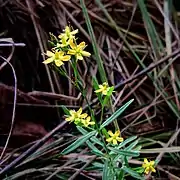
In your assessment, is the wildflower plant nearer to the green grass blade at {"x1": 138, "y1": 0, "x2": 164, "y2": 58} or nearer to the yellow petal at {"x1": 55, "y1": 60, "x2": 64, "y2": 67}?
the yellow petal at {"x1": 55, "y1": 60, "x2": 64, "y2": 67}

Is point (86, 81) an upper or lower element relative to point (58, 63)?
lower

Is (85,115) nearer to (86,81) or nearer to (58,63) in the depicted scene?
(58,63)

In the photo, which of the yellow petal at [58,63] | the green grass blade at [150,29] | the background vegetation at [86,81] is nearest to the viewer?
the yellow petal at [58,63]

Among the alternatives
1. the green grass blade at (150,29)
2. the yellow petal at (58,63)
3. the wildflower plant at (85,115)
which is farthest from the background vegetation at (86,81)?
the yellow petal at (58,63)

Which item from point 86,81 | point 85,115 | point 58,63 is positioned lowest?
point 86,81

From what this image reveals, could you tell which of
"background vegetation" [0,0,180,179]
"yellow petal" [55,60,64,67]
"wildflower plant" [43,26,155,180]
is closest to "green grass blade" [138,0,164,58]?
"background vegetation" [0,0,180,179]

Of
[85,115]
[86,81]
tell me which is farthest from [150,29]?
[85,115]

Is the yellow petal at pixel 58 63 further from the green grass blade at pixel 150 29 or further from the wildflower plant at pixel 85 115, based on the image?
the green grass blade at pixel 150 29

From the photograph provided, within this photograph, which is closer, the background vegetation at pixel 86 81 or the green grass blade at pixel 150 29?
the background vegetation at pixel 86 81

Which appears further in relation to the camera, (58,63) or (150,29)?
(150,29)

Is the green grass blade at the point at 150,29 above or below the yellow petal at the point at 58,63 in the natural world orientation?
below

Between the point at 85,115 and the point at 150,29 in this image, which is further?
the point at 150,29

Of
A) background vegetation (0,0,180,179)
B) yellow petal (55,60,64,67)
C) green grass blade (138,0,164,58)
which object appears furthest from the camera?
green grass blade (138,0,164,58)
